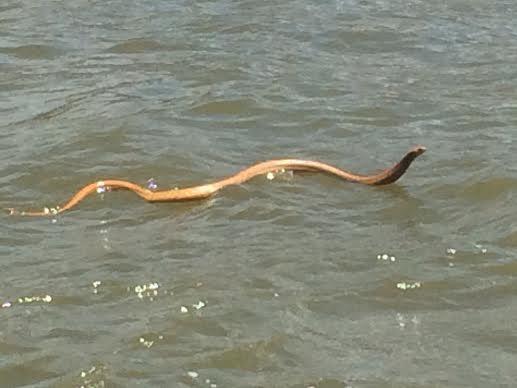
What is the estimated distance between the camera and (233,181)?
745 cm

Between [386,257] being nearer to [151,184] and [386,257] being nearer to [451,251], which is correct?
[451,251]

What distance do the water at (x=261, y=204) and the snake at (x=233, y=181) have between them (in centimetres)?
7

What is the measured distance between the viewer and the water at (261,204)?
17.7 ft

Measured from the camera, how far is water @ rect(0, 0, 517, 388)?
538 cm

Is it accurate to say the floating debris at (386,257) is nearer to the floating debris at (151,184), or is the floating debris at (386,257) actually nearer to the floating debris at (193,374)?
the floating debris at (193,374)

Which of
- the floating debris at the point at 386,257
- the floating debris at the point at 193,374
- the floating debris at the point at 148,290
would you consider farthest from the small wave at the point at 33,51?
the floating debris at the point at 193,374

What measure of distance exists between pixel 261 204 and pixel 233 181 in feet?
1.18

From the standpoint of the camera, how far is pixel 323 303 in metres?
5.83

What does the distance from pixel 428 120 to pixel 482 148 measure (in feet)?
2.38

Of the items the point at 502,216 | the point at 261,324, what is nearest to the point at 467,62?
the point at 502,216

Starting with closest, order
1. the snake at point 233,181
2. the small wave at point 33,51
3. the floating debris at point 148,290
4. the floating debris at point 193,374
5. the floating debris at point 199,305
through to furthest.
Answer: the floating debris at point 193,374 < the floating debris at point 199,305 < the floating debris at point 148,290 < the snake at point 233,181 < the small wave at point 33,51

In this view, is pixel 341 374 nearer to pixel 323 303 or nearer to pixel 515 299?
pixel 323 303

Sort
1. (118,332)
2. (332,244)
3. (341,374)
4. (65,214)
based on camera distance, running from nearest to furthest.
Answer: (341,374), (118,332), (332,244), (65,214)

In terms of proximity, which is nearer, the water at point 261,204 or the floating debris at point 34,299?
the water at point 261,204
